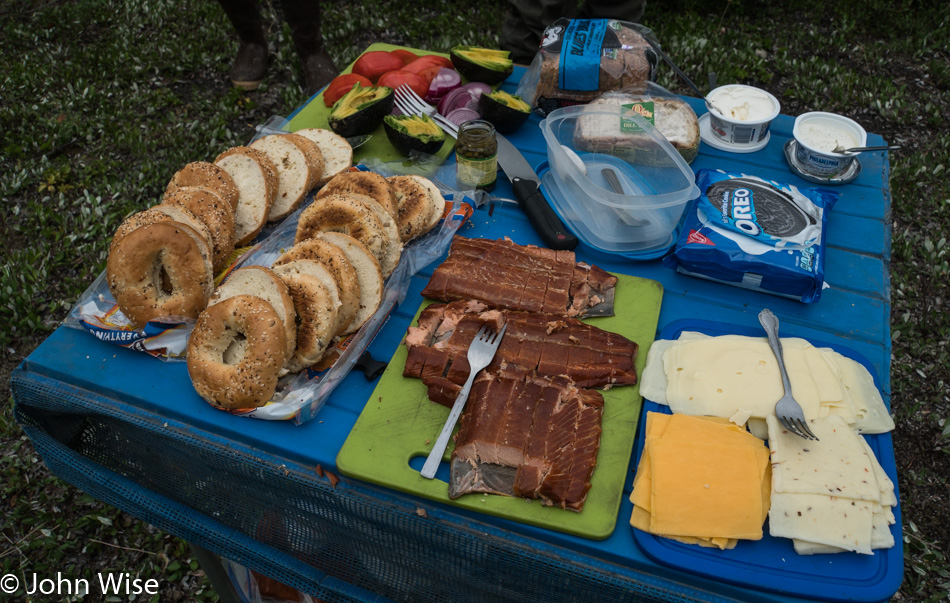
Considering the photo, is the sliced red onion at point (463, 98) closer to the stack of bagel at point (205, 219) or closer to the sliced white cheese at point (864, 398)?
the stack of bagel at point (205, 219)

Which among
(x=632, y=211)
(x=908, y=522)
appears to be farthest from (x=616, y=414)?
(x=908, y=522)

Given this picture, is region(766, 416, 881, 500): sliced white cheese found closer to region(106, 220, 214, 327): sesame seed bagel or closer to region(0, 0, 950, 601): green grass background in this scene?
region(0, 0, 950, 601): green grass background

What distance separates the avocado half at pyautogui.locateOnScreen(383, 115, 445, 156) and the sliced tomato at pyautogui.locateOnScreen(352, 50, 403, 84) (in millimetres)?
668

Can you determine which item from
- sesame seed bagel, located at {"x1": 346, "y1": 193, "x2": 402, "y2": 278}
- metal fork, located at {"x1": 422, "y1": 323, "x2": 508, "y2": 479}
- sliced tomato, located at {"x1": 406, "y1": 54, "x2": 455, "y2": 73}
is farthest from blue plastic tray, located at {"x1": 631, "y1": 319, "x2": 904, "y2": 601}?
sliced tomato, located at {"x1": 406, "y1": 54, "x2": 455, "y2": 73}

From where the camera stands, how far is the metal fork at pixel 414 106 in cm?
379

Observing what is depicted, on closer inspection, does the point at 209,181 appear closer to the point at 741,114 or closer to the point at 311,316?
the point at 311,316

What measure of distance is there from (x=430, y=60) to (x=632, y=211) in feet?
6.42

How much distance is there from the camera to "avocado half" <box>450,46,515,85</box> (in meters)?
4.07

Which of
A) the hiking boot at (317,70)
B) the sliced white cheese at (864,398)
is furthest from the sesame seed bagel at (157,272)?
the hiking boot at (317,70)

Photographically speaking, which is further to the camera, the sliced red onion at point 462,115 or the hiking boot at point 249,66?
the hiking boot at point 249,66

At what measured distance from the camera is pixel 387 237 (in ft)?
9.36

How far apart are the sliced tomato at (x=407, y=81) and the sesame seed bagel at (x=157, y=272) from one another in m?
1.75

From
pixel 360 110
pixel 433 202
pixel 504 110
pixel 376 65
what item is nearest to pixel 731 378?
pixel 433 202

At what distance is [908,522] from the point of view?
3590 millimetres
